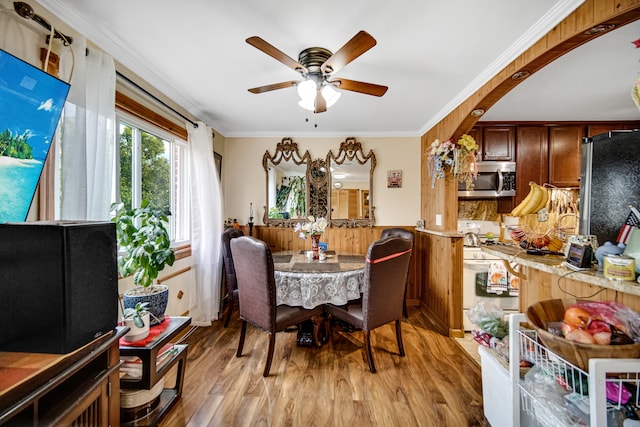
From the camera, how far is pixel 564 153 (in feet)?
10.6

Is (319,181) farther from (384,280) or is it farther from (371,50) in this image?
(371,50)

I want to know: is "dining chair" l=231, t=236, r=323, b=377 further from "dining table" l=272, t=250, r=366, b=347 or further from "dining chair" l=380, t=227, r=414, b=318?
"dining chair" l=380, t=227, r=414, b=318

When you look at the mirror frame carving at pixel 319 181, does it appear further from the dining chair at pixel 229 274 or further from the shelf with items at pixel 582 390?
the shelf with items at pixel 582 390

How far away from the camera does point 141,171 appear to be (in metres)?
2.28

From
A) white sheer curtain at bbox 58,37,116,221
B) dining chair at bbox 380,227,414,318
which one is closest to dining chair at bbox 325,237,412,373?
dining chair at bbox 380,227,414,318

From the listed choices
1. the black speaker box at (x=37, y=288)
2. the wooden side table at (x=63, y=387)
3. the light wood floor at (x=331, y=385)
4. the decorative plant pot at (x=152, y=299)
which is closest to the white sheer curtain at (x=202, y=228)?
the light wood floor at (x=331, y=385)

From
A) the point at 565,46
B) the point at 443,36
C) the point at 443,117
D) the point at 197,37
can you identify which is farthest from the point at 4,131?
the point at 443,117

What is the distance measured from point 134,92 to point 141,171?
641 mm

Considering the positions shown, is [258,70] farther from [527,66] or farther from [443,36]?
[527,66]

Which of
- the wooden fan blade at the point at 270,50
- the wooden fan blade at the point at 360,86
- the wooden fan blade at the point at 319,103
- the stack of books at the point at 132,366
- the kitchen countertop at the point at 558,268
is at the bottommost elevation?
the stack of books at the point at 132,366

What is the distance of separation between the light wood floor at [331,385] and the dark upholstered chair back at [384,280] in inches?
16.5

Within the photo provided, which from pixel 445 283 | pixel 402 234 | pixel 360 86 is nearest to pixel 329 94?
pixel 360 86

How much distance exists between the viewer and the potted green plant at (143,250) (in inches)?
59.3

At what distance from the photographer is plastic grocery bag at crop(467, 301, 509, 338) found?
142 centimetres
